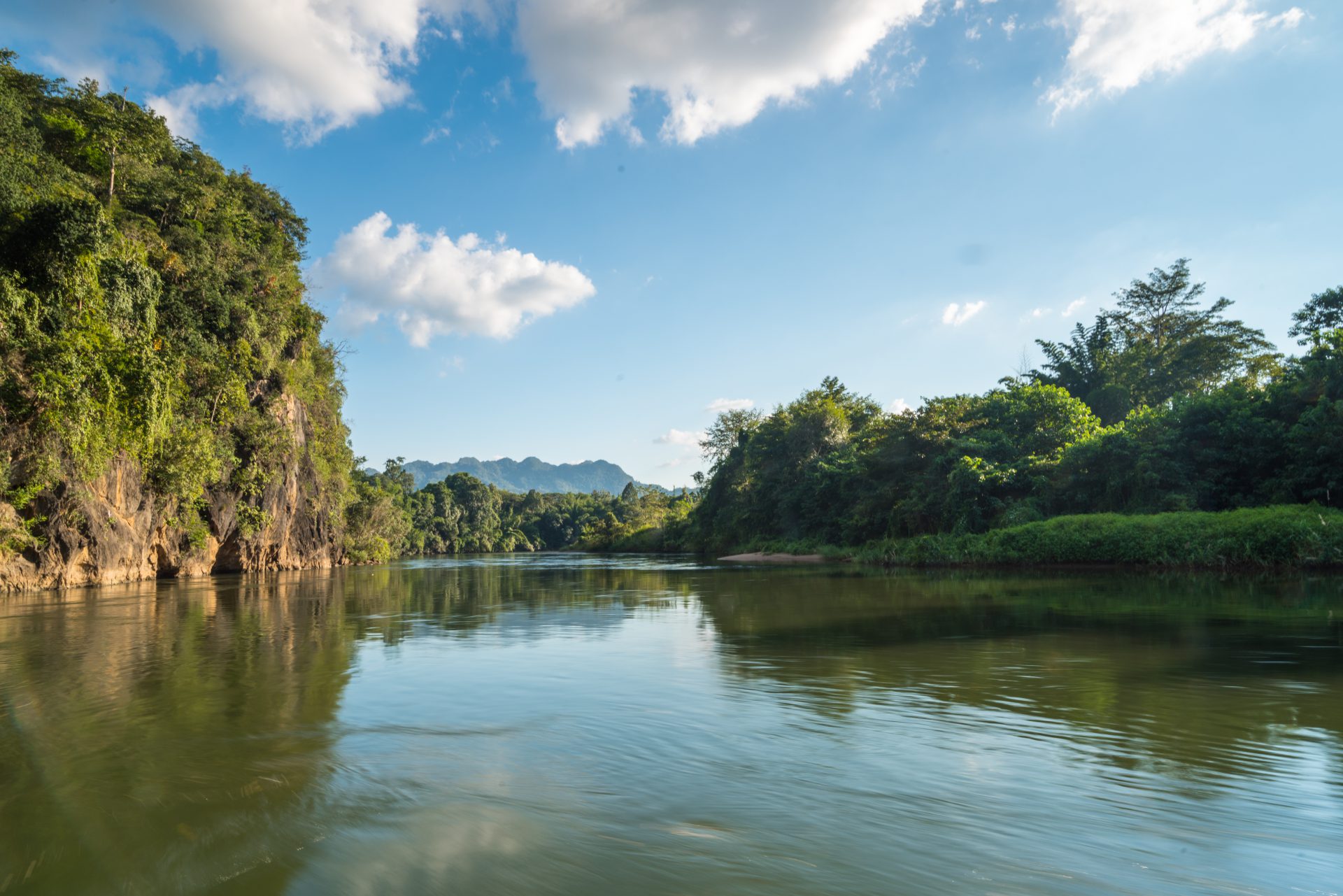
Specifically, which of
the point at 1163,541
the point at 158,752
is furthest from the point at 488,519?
the point at 158,752

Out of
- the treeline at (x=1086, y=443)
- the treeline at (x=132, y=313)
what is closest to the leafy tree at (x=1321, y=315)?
the treeline at (x=1086, y=443)

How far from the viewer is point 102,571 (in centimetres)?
2020

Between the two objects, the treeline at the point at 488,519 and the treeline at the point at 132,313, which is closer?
the treeline at the point at 132,313

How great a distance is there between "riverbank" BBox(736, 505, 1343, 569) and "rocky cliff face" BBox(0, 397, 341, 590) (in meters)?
27.5

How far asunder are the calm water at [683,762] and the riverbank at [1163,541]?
35.4 ft

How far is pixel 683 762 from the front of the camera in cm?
430

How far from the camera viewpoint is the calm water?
113 inches

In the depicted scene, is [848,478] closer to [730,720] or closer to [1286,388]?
[1286,388]

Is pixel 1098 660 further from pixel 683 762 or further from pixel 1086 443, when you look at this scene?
pixel 1086 443

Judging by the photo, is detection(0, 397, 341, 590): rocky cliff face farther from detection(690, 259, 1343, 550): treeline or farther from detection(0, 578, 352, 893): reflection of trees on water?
detection(690, 259, 1343, 550): treeline

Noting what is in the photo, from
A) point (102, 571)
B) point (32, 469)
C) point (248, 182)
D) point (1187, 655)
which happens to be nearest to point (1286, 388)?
point (1187, 655)

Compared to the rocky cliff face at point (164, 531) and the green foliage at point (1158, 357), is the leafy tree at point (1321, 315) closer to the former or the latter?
the green foliage at point (1158, 357)

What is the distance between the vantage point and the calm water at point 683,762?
2.87m

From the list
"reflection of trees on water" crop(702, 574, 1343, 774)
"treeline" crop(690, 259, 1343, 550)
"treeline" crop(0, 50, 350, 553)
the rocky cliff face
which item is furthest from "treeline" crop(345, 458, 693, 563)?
"reflection of trees on water" crop(702, 574, 1343, 774)
